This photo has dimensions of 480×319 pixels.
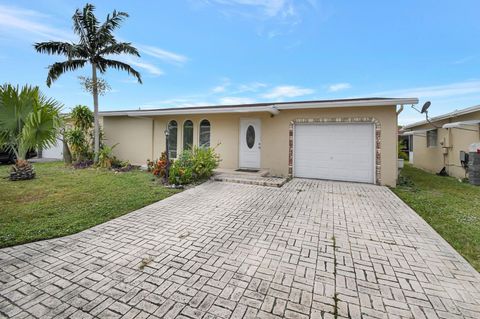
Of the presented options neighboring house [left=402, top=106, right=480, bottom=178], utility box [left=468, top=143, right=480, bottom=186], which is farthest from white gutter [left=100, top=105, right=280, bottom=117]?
utility box [left=468, top=143, right=480, bottom=186]

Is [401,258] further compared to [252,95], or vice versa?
[252,95]

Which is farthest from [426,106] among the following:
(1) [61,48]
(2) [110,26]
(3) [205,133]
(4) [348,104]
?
(1) [61,48]

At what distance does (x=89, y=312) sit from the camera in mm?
1948

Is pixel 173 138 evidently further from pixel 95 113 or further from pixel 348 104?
pixel 348 104

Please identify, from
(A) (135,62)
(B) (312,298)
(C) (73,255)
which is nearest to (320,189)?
(B) (312,298)

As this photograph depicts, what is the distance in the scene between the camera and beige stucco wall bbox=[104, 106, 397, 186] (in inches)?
309

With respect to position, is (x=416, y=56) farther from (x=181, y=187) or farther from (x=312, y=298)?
(x=312, y=298)

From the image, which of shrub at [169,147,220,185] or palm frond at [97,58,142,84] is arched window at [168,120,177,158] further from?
shrub at [169,147,220,185]

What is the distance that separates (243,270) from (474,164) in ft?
34.2

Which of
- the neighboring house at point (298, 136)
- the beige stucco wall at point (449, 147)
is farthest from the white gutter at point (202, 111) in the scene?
the beige stucco wall at point (449, 147)

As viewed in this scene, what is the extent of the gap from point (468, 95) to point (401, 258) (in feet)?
61.1

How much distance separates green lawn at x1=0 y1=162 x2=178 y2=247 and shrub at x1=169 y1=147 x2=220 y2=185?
70cm

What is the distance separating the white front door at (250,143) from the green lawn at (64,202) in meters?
4.06

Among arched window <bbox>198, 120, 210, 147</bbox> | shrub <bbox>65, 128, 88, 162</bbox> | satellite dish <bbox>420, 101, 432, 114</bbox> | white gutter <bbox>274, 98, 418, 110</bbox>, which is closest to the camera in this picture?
white gutter <bbox>274, 98, 418, 110</bbox>
